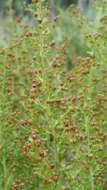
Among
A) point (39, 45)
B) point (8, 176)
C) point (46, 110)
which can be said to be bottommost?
point (8, 176)

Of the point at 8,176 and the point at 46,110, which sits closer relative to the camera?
the point at 46,110

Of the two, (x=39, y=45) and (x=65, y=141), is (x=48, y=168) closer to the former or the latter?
(x=65, y=141)

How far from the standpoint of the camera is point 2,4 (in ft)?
38.7

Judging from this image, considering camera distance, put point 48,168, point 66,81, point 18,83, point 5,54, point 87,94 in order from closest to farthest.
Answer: point 48,168
point 87,94
point 66,81
point 5,54
point 18,83

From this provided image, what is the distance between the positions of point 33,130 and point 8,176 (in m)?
0.49

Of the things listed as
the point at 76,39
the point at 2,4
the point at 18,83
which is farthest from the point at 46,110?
the point at 2,4

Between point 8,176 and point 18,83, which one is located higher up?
point 18,83

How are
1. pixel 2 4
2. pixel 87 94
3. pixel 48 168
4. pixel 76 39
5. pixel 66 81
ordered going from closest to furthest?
pixel 48 168, pixel 87 94, pixel 66 81, pixel 76 39, pixel 2 4

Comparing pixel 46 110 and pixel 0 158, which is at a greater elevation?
pixel 46 110

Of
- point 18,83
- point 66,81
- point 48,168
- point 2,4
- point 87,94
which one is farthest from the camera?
point 2,4

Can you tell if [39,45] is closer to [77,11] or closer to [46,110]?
[46,110]

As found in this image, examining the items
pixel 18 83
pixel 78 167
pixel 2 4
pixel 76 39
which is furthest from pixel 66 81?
pixel 2 4

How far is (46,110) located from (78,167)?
0.38 metres

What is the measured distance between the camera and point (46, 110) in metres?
3.32
